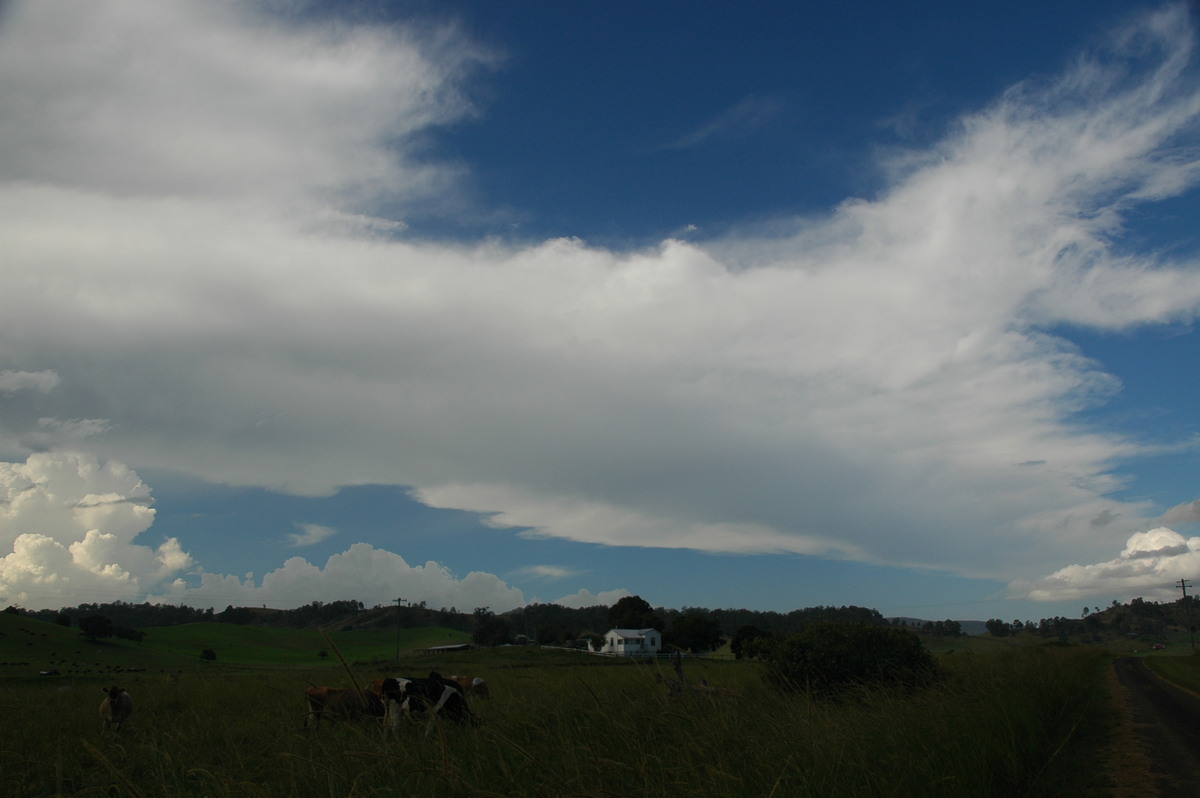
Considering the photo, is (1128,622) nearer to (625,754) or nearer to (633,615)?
(633,615)

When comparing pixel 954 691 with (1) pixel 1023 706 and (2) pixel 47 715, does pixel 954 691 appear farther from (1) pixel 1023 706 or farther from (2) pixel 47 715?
(2) pixel 47 715

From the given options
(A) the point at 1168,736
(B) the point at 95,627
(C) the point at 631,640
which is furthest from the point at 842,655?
(B) the point at 95,627

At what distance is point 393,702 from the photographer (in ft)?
30.7

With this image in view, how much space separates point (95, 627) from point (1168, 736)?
322ft

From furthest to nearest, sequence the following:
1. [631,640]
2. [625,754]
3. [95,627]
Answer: [631,640] < [95,627] < [625,754]

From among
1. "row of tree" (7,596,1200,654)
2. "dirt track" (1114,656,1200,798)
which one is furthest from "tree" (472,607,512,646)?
"dirt track" (1114,656,1200,798)

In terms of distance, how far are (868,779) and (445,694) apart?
6.96 metres

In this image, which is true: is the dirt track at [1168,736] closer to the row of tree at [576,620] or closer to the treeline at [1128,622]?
the row of tree at [576,620]

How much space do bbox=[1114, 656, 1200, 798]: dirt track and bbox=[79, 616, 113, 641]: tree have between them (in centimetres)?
9624

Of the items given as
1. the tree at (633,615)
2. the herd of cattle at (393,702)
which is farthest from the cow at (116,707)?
the tree at (633,615)

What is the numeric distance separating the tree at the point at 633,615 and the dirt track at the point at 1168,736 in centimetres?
7597

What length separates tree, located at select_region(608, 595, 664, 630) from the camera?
10175 centimetres

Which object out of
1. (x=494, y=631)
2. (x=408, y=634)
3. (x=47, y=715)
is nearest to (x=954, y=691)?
(x=47, y=715)

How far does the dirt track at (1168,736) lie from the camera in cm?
1046
